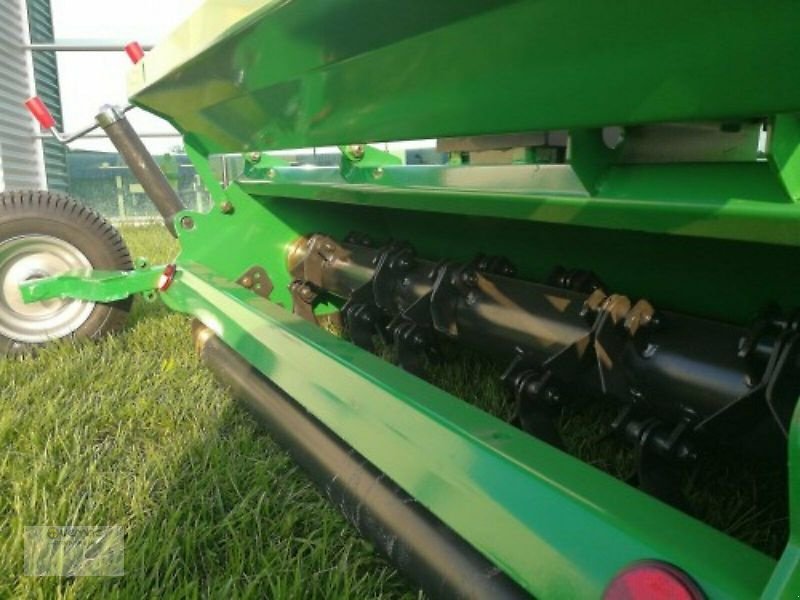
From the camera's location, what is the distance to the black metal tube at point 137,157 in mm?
2678

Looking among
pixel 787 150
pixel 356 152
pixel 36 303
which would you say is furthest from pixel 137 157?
pixel 787 150

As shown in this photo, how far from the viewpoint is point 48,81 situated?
890 centimetres

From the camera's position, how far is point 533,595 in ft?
2.74

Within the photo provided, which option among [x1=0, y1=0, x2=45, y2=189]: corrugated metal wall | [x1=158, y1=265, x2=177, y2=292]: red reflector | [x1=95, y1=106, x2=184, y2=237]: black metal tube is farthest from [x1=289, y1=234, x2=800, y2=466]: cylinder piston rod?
[x1=0, y1=0, x2=45, y2=189]: corrugated metal wall

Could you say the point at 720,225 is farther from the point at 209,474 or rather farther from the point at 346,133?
the point at 209,474

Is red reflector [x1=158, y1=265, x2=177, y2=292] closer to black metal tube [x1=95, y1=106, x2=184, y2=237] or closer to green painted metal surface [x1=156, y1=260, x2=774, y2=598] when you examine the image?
black metal tube [x1=95, y1=106, x2=184, y2=237]

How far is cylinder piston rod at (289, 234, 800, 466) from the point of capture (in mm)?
1077

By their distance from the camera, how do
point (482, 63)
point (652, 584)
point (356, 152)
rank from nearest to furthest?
point (652, 584)
point (482, 63)
point (356, 152)

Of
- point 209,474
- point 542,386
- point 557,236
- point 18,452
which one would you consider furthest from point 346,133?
point 18,452

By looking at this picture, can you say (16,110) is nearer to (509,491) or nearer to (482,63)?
(482,63)

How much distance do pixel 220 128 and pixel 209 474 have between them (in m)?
1.22

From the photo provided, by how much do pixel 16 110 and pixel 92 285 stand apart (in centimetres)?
647

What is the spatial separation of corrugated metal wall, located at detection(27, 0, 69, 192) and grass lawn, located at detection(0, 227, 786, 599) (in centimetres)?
741

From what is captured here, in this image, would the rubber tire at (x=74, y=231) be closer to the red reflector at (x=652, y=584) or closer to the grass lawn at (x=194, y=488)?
the grass lawn at (x=194, y=488)
